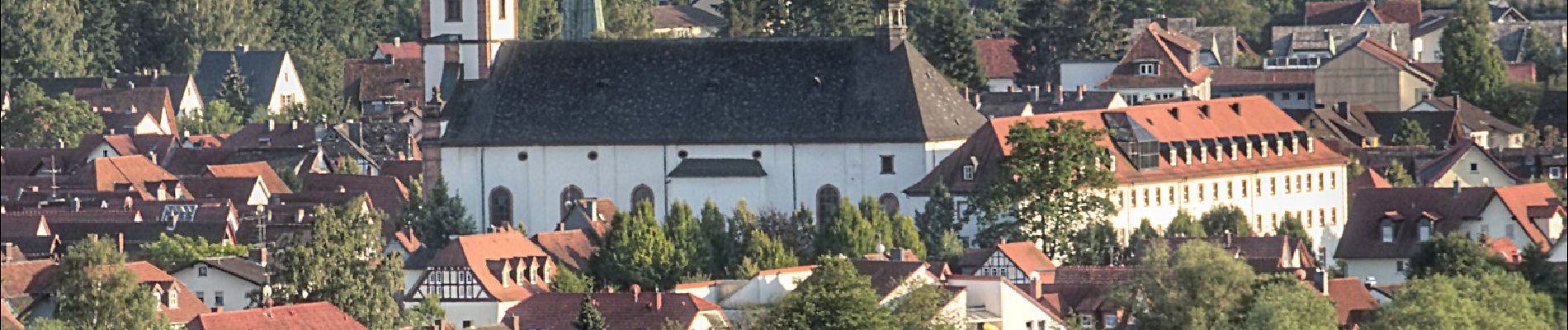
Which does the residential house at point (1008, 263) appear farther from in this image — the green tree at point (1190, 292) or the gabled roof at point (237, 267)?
the gabled roof at point (237, 267)

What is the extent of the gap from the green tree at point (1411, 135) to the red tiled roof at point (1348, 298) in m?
44.7

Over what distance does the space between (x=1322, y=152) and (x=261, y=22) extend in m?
68.3

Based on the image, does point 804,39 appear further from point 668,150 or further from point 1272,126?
point 1272,126

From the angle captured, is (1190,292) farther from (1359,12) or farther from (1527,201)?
(1359,12)

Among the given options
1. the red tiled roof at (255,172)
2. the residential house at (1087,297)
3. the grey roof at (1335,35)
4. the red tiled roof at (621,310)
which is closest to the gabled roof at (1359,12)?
the grey roof at (1335,35)

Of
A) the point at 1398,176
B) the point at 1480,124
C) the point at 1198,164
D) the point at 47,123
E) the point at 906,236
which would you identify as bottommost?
the point at 906,236

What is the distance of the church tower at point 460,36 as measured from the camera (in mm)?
111250

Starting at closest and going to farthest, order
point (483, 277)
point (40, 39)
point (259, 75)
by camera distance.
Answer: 1. point (483, 277)
2. point (40, 39)
3. point (259, 75)

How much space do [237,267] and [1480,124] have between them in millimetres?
54282

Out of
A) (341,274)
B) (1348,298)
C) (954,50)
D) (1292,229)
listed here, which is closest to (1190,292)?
(1348,298)

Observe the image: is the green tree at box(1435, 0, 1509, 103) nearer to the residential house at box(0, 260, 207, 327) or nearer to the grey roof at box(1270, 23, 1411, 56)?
the grey roof at box(1270, 23, 1411, 56)

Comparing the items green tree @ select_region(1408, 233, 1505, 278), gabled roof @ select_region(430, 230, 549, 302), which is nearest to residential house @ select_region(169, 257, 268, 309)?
gabled roof @ select_region(430, 230, 549, 302)

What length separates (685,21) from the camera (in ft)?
593

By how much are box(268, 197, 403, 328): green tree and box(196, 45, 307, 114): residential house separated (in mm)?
79279
